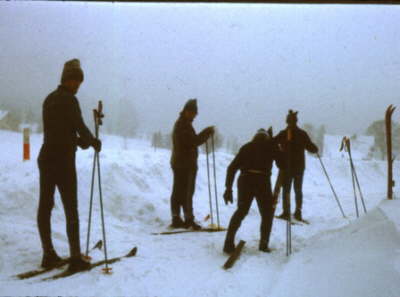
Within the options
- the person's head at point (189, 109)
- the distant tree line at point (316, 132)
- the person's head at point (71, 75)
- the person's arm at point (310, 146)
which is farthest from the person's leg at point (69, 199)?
the distant tree line at point (316, 132)

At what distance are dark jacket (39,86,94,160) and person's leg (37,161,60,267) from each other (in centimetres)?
17

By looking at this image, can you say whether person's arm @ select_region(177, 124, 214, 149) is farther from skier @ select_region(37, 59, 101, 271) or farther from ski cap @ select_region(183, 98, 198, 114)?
skier @ select_region(37, 59, 101, 271)

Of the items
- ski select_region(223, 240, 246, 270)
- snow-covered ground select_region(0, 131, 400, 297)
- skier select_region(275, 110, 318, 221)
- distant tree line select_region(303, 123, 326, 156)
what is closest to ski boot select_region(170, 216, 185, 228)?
snow-covered ground select_region(0, 131, 400, 297)

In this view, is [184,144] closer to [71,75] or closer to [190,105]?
[190,105]

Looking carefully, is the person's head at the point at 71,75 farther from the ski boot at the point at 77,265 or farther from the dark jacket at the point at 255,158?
the dark jacket at the point at 255,158

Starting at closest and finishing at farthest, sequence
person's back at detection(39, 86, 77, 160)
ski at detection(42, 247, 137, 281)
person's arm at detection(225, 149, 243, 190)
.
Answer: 1. ski at detection(42, 247, 137, 281)
2. person's back at detection(39, 86, 77, 160)
3. person's arm at detection(225, 149, 243, 190)

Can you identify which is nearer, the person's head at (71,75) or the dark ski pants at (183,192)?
the person's head at (71,75)

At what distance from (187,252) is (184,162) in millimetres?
2221

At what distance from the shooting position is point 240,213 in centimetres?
483

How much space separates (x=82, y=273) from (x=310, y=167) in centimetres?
1518

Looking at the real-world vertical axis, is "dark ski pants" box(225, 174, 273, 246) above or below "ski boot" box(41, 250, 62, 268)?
above

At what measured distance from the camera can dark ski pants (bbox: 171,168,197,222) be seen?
659cm

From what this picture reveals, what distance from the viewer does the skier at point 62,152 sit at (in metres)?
3.75

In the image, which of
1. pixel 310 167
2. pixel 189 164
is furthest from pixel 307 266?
pixel 310 167
